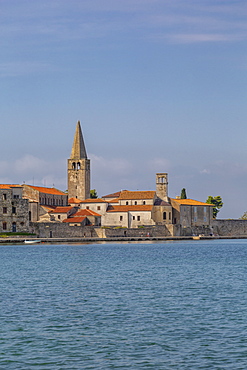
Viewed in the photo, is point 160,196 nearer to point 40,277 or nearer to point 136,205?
point 136,205

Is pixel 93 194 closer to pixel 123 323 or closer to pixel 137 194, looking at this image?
pixel 137 194

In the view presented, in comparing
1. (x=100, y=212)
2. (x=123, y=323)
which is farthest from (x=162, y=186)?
(x=123, y=323)

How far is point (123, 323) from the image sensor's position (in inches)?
897

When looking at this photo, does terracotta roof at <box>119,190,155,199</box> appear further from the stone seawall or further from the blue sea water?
the blue sea water

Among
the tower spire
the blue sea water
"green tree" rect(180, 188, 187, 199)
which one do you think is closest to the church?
"green tree" rect(180, 188, 187, 199)

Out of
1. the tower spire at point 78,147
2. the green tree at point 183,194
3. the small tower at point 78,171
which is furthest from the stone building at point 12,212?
the green tree at point 183,194

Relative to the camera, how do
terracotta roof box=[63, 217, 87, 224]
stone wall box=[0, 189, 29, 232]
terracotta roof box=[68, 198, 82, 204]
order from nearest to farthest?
stone wall box=[0, 189, 29, 232], terracotta roof box=[63, 217, 87, 224], terracotta roof box=[68, 198, 82, 204]

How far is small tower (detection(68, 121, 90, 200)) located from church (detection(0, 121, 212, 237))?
4.06m

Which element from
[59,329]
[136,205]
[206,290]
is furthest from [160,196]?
[59,329]

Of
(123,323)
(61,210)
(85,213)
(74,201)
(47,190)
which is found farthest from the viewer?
(74,201)

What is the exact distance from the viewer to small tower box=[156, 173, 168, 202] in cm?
11436

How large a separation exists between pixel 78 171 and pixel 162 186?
20.1m

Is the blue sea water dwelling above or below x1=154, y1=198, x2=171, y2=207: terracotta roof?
below

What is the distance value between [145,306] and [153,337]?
6237mm
